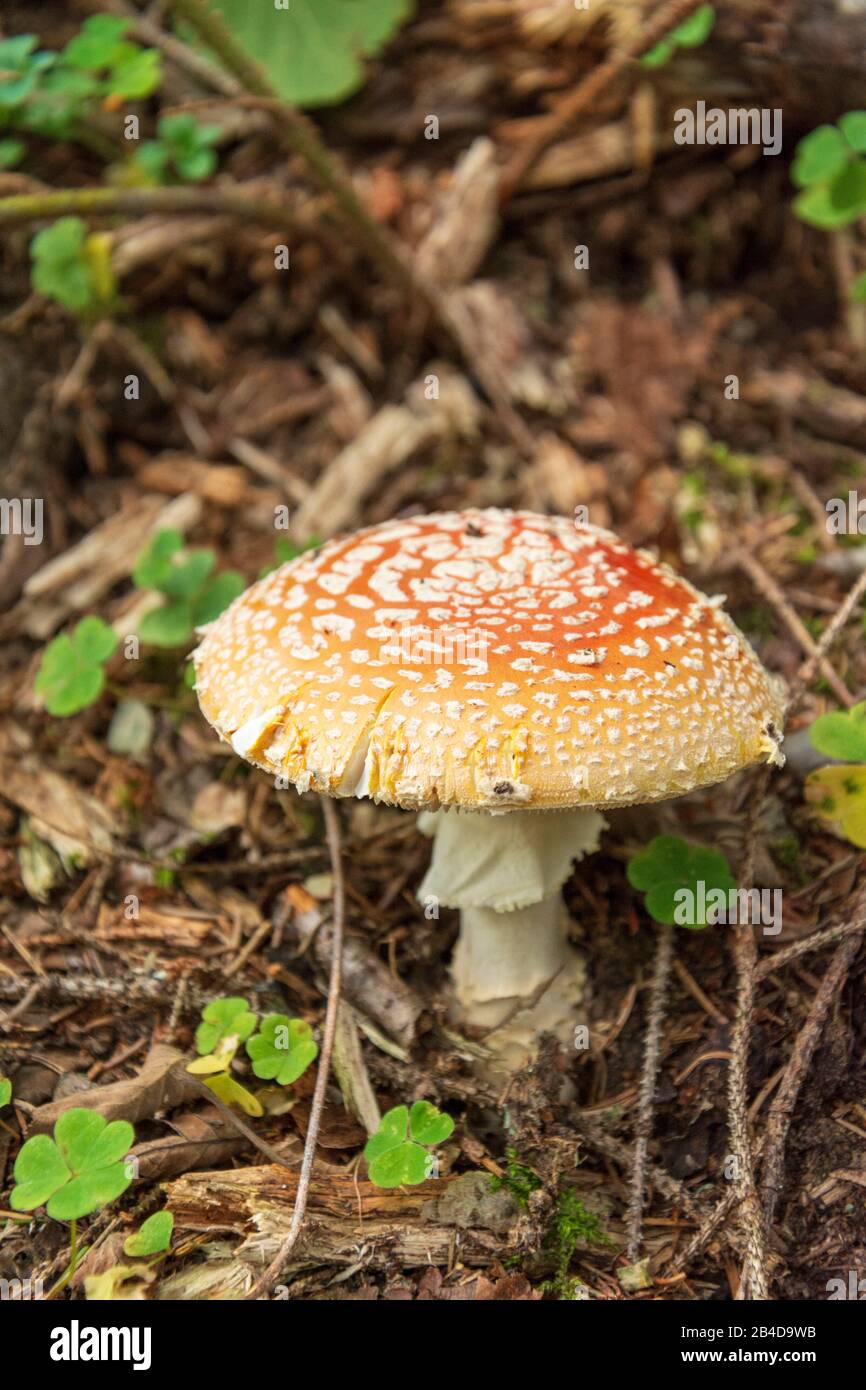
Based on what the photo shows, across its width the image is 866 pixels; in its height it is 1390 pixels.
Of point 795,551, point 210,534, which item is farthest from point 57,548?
point 795,551

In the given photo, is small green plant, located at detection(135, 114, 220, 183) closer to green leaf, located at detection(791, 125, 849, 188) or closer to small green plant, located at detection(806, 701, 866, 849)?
green leaf, located at detection(791, 125, 849, 188)

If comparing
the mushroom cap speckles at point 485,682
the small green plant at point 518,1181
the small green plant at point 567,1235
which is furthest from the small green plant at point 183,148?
the small green plant at point 567,1235

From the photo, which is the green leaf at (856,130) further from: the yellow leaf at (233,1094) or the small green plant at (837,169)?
the yellow leaf at (233,1094)

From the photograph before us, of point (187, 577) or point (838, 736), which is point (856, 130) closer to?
point (838, 736)

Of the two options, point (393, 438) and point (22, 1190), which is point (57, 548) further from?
point (22, 1190)

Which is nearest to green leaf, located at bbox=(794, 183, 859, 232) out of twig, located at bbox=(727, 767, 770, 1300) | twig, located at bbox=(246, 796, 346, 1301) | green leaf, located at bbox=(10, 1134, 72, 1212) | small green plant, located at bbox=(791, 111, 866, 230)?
small green plant, located at bbox=(791, 111, 866, 230)

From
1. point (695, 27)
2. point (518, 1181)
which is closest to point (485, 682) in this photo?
point (518, 1181)
